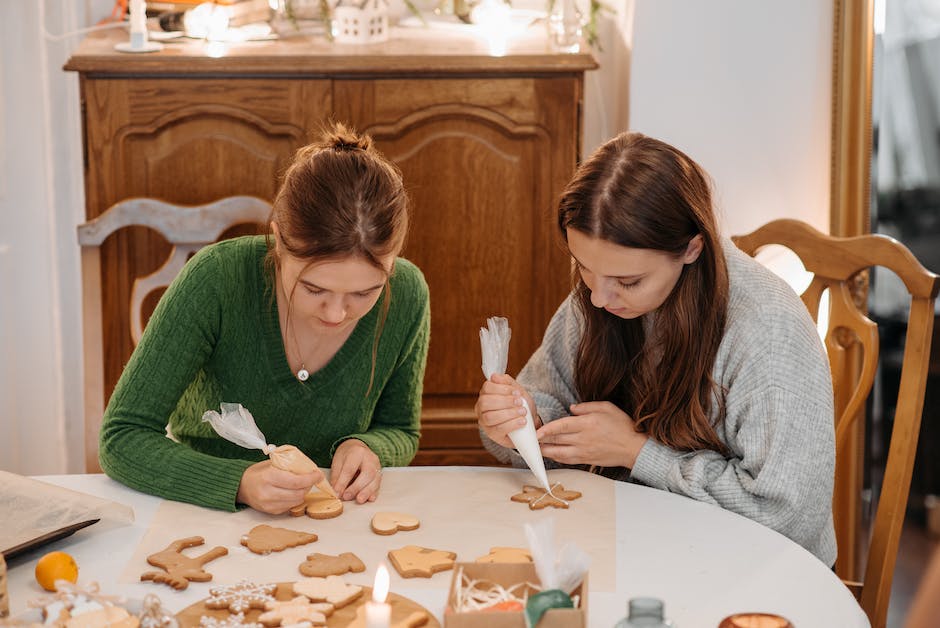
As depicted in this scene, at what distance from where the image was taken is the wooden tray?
1.31 meters

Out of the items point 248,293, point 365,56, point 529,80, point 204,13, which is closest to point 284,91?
point 365,56

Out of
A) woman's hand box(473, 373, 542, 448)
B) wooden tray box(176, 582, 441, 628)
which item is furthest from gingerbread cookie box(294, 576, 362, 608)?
woman's hand box(473, 373, 542, 448)

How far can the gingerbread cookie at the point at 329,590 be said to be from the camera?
1.35m

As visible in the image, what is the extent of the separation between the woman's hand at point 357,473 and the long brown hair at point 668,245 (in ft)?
1.51

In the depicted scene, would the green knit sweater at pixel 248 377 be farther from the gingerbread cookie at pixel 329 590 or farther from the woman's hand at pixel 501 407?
the gingerbread cookie at pixel 329 590

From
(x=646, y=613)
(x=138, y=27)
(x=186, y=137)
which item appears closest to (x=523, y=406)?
(x=646, y=613)

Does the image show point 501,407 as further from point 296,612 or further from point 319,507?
point 296,612

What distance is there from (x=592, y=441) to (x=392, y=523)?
422mm

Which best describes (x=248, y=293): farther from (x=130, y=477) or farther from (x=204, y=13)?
(x=204, y=13)

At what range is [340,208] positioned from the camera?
1.81 meters

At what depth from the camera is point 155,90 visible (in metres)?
2.88

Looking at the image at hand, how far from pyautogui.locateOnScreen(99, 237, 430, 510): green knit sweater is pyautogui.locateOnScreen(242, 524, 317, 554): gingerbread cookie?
0.23 m

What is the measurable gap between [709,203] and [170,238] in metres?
1.31

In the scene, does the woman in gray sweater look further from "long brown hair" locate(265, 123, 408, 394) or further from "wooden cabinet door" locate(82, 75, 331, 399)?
"wooden cabinet door" locate(82, 75, 331, 399)
